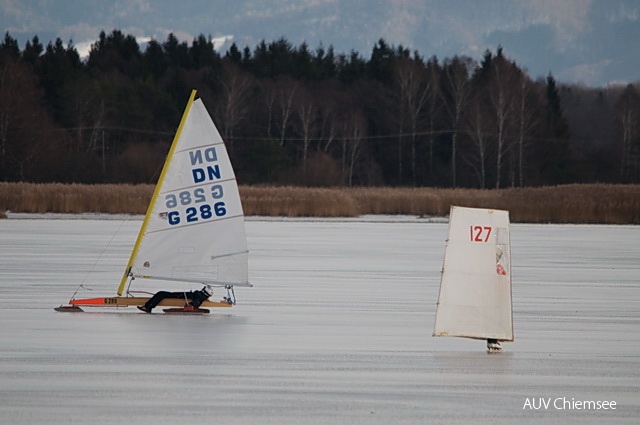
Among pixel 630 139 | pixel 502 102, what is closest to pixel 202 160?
pixel 502 102

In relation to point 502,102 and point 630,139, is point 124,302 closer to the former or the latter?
point 502,102

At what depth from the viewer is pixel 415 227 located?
33531 millimetres

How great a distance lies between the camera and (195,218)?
12.8m

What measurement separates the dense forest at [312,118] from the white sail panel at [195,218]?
4630cm

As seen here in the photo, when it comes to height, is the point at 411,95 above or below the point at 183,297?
above

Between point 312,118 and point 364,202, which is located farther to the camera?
point 312,118

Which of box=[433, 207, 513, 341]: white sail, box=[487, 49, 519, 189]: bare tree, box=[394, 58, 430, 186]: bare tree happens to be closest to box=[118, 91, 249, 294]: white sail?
box=[433, 207, 513, 341]: white sail

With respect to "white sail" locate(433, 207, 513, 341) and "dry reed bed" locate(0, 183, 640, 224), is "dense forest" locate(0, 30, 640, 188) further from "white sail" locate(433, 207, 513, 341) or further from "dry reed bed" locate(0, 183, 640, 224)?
"white sail" locate(433, 207, 513, 341)

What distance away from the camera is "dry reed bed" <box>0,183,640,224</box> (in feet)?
123

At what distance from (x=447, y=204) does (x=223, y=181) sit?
29150 millimetres

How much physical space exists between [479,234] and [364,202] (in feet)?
107

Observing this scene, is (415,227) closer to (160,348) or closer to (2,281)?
(2,281)

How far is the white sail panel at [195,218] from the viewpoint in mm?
12727

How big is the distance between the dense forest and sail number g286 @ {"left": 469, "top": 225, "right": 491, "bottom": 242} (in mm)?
49770
